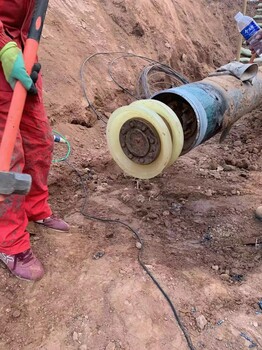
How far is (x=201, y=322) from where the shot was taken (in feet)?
7.55

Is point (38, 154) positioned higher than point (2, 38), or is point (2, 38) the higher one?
point (2, 38)

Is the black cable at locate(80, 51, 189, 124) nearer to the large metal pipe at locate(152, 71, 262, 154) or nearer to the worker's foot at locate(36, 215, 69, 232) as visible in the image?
the large metal pipe at locate(152, 71, 262, 154)

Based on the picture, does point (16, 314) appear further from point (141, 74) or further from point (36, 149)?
point (141, 74)

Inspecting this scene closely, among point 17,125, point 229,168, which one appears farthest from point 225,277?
point 229,168

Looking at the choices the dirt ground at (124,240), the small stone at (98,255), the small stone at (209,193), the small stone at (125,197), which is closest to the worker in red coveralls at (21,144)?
the dirt ground at (124,240)

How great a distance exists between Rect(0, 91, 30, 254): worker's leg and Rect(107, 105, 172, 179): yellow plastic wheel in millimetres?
685

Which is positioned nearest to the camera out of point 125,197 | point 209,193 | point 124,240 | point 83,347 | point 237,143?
point 83,347

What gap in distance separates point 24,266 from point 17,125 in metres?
0.97

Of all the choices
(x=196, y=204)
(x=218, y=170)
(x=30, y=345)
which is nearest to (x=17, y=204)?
(x=30, y=345)

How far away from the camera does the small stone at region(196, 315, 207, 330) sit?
229 cm

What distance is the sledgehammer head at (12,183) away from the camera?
6.47 ft

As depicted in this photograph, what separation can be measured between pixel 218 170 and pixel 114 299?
7.82ft

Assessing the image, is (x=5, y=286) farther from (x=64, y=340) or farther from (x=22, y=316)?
(x=64, y=340)

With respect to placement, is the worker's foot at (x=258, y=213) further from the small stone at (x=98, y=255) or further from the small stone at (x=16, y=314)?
the small stone at (x=16, y=314)
